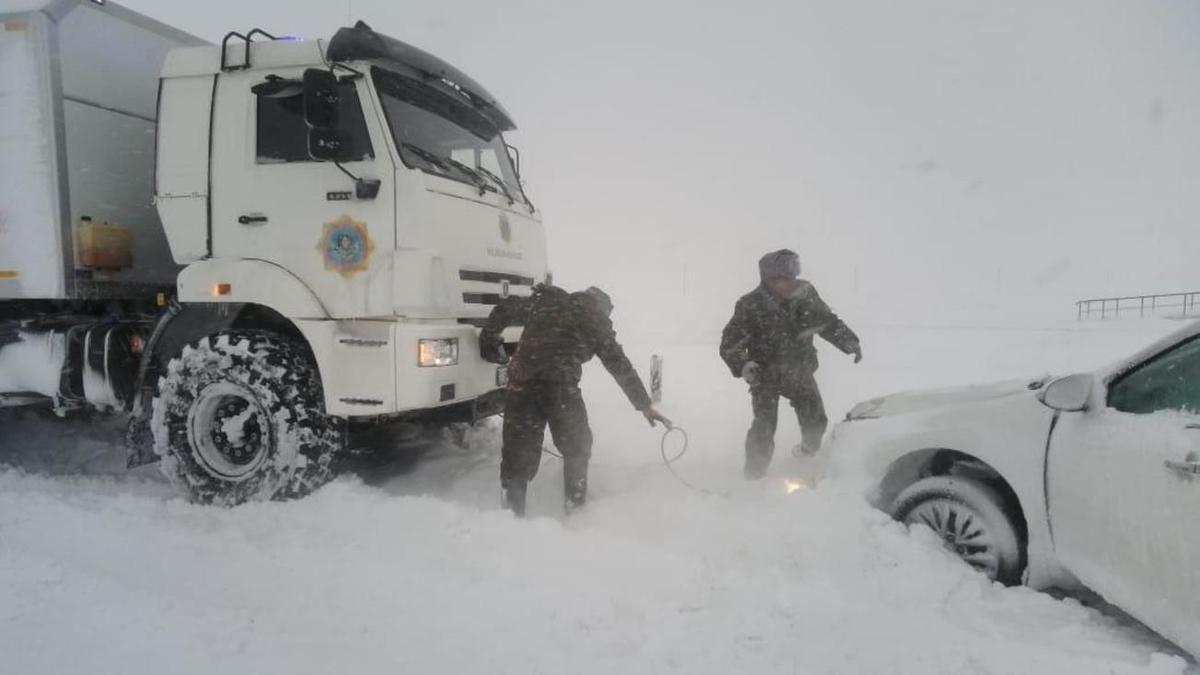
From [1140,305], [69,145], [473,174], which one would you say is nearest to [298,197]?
[473,174]

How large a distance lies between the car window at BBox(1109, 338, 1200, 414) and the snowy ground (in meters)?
0.90

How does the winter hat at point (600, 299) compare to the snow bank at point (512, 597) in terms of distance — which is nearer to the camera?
the snow bank at point (512, 597)

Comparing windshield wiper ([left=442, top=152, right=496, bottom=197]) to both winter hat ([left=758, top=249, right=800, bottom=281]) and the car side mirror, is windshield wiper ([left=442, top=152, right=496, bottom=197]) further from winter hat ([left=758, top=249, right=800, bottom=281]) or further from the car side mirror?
the car side mirror

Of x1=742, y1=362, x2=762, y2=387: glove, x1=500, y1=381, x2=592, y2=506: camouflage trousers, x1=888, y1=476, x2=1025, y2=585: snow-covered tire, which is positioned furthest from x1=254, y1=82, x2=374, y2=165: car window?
x1=888, y1=476, x2=1025, y2=585: snow-covered tire

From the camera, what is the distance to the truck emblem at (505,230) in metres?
Result: 4.94

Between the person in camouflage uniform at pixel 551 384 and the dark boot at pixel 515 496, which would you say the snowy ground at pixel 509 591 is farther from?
the person in camouflage uniform at pixel 551 384

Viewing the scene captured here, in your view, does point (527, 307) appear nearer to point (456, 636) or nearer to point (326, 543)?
point (326, 543)

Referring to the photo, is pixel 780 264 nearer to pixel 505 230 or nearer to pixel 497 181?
pixel 505 230

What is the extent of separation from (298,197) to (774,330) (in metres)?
3.29

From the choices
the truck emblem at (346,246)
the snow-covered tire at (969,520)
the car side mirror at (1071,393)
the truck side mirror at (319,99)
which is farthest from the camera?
the truck emblem at (346,246)

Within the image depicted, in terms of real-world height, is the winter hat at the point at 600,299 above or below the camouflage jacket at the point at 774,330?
above

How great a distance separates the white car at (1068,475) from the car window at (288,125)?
11.8ft

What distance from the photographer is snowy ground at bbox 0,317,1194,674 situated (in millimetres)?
2641

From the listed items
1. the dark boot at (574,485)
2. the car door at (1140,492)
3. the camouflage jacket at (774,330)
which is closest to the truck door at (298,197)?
the dark boot at (574,485)
